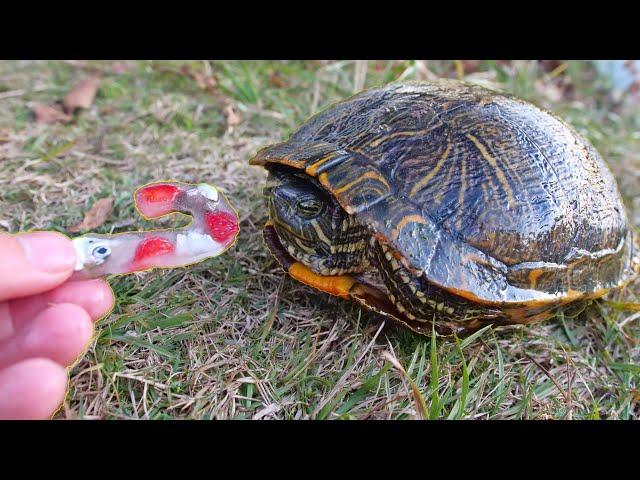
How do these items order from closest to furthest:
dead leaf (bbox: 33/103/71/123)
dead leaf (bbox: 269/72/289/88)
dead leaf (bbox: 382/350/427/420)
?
dead leaf (bbox: 382/350/427/420) → dead leaf (bbox: 33/103/71/123) → dead leaf (bbox: 269/72/289/88)

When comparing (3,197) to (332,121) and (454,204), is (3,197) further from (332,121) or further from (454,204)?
(454,204)

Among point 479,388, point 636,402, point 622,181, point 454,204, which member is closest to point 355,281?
point 454,204

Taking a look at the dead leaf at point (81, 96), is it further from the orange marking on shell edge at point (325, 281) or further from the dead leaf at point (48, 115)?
the orange marking on shell edge at point (325, 281)

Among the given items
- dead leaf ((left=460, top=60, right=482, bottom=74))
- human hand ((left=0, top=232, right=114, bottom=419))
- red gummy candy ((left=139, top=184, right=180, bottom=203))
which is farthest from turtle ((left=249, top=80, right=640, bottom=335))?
dead leaf ((left=460, top=60, right=482, bottom=74))

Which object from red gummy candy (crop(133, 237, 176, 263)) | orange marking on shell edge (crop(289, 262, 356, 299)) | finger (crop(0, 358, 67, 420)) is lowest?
orange marking on shell edge (crop(289, 262, 356, 299))

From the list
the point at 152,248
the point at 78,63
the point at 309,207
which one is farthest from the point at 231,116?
the point at 152,248

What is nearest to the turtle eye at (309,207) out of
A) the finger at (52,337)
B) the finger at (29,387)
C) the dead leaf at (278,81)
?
the finger at (52,337)

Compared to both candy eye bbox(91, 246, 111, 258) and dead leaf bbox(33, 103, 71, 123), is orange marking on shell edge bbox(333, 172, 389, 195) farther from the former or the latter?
dead leaf bbox(33, 103, 71, 123)
